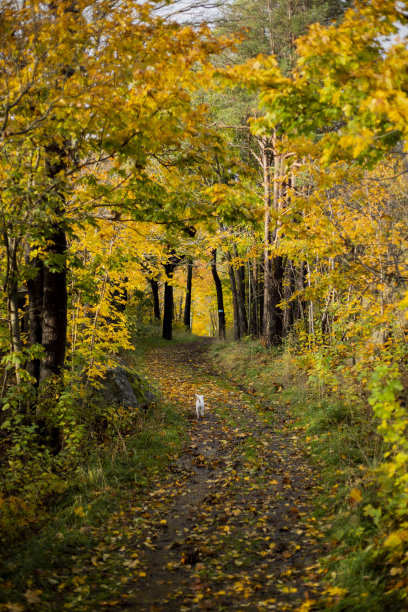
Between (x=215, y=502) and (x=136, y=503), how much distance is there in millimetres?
1053

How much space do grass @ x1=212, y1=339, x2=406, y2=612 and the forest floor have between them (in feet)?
0.51

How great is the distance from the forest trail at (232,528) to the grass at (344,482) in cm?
21

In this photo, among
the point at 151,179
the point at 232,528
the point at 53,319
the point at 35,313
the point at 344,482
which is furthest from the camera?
the point at 35,313

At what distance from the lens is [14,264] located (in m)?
5.94

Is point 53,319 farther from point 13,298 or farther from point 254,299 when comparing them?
point 254,299

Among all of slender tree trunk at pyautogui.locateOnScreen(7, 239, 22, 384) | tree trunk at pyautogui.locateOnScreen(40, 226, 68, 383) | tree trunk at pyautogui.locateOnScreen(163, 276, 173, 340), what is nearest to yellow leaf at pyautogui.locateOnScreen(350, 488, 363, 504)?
slender tree trunk at pyautogui.locateOnScreen(7, 239, 22, 384)

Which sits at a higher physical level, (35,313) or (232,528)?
(35,313)

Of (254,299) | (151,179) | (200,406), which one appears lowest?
(200,406)

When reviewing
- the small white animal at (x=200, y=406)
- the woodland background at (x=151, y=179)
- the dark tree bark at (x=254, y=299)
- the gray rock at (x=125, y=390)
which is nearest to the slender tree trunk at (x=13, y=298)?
the woodland background at (x=151, y=179)

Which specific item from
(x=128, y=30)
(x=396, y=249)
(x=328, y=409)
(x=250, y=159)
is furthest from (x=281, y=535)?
(x=250, y=159)

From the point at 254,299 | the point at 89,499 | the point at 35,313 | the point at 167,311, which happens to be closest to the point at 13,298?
the point at 35,313

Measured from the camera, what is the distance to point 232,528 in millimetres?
5102

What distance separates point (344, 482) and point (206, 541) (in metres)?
1.91

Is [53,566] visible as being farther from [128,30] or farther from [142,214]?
[128,30]
